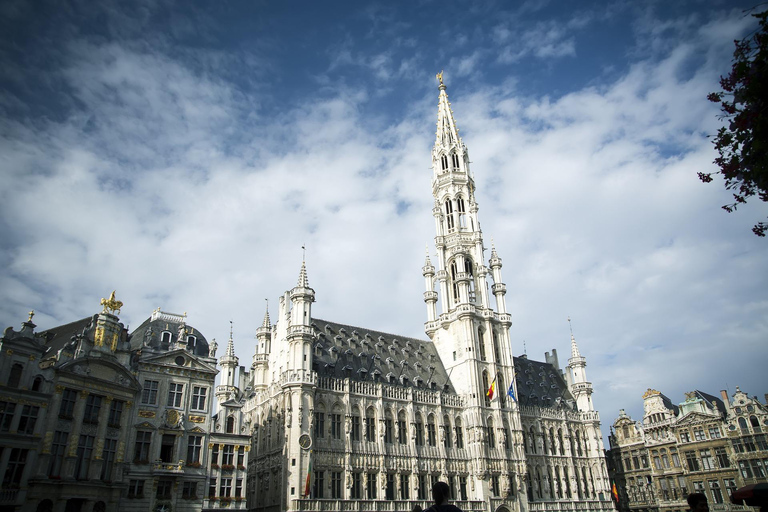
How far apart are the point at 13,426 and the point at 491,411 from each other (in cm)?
4691

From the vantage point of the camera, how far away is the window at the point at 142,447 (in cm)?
4081

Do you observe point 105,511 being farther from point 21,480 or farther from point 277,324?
point 277,324

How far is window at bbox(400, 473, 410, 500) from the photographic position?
54.2 metres

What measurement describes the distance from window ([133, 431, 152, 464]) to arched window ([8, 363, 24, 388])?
9432 mm

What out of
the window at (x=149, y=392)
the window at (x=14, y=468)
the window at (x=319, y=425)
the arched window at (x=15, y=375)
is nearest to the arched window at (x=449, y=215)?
the window at (x=319, y=425)

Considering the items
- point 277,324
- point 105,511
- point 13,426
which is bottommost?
point 105,511

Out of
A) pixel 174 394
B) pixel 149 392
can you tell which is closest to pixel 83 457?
pixel 149 392

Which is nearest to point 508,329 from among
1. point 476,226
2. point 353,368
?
point 476,226

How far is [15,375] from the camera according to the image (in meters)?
35.4

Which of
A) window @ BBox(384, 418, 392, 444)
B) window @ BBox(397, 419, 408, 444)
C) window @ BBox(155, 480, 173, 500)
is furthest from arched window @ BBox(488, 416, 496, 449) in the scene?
window @ BBox(155, 480, 173, 500)

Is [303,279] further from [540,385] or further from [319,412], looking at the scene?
[540,385]

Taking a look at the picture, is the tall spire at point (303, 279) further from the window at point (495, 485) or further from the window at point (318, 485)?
the window at point (495, 485)

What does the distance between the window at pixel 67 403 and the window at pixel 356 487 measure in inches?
992

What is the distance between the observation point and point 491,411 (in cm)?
6419
